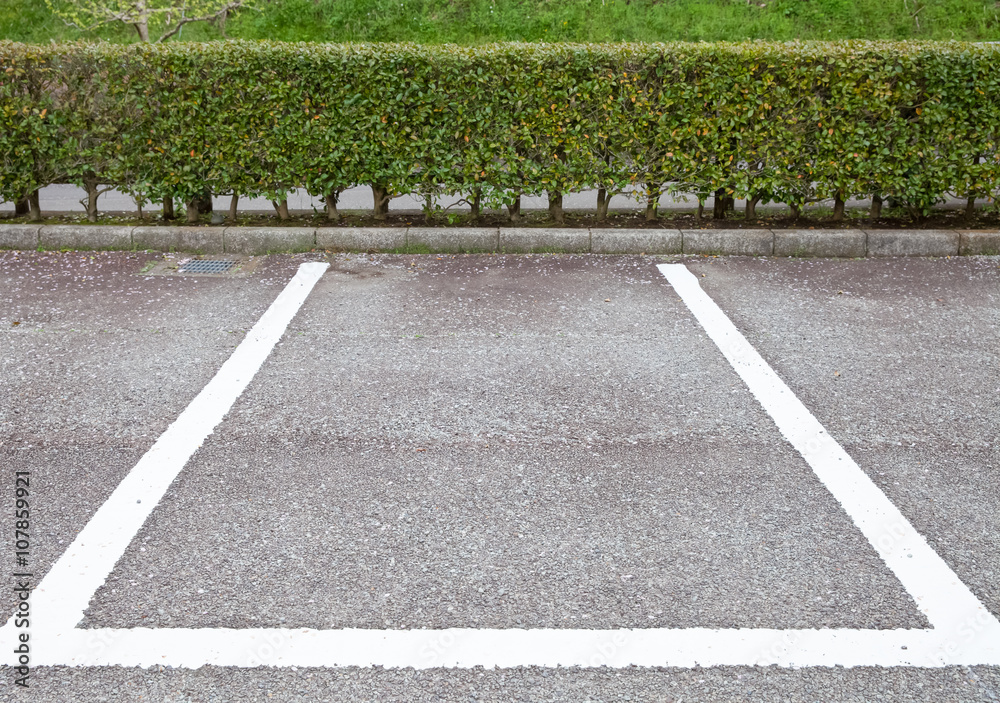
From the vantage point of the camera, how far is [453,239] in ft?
23.7

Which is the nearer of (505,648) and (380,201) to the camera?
(505,648)

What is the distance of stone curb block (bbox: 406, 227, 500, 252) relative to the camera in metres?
7.20

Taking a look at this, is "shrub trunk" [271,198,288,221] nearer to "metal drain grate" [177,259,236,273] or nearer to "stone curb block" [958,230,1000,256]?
"metal drain grate" [177,259,236,273]

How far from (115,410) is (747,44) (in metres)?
6.00

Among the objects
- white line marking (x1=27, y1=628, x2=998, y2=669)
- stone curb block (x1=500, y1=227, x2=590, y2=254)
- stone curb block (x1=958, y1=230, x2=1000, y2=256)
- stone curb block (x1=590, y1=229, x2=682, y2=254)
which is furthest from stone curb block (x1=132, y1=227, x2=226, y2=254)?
stone curb block (x1=958, y1=230, x2=1000, y2=256)

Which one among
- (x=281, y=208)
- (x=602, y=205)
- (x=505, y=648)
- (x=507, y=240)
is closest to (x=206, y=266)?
(x=281, y=208)

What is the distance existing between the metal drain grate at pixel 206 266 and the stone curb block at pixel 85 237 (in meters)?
0.82

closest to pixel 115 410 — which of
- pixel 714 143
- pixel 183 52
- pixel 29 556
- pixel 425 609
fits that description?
pixel 29 556

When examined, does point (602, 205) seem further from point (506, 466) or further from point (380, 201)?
point (506, 466)

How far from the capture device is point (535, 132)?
7.16m

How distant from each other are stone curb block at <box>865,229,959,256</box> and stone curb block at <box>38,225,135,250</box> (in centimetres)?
662

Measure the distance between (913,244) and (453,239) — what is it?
4.06 metres

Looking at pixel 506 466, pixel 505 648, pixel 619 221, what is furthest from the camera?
pixel 619 221

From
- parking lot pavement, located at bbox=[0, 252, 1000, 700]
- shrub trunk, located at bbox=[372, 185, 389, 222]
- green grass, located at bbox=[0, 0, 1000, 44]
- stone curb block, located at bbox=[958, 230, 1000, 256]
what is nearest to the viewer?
parking lot pavement, located at bbox=[0, 252, 1000, 700]
